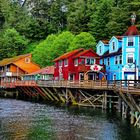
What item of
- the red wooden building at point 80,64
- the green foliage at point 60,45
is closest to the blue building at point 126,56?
the red wooden building at point 80,64

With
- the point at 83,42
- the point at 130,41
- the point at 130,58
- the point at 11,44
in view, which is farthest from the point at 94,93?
the point at 11,44

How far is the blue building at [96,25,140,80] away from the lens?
6066 cm

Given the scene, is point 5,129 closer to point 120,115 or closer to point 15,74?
point 120,115

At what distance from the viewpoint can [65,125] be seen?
126 feet

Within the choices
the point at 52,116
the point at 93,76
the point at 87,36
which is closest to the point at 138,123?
the point at 52,116

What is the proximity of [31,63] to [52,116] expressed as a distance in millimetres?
54755

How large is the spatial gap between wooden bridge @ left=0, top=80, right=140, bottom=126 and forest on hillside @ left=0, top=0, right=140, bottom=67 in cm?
1618

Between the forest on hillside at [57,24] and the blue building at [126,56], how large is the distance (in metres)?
16.5

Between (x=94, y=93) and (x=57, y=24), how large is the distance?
7350 centimetres

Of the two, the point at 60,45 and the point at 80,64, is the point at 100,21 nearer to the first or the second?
the point at 60,45

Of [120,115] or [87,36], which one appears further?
[87,36]

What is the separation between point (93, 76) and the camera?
220 ft

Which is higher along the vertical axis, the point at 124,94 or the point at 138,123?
the point at 124,94

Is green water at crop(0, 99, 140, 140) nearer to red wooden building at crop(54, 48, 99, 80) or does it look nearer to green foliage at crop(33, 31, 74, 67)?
red wooden building at crop(54, 48, 99, 80)
